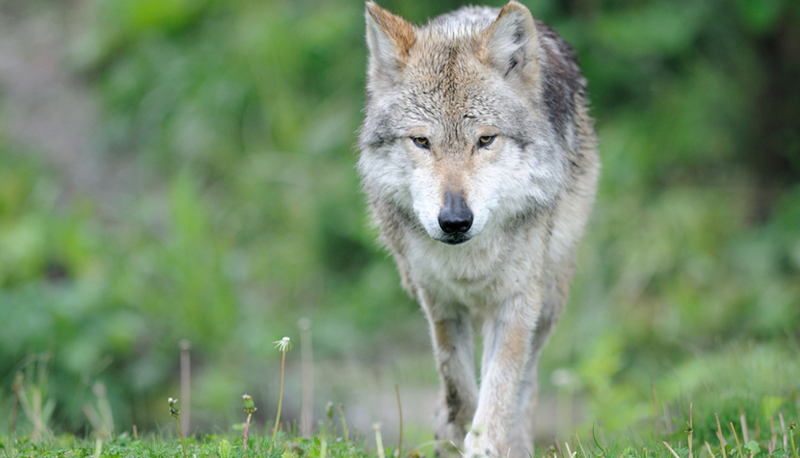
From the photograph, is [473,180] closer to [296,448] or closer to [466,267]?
[466,267]

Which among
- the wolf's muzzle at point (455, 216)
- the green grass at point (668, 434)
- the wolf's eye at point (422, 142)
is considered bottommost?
the green grass at point (668, 434)

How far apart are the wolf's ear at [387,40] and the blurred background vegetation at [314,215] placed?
275 cm

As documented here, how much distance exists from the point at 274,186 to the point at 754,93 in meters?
5.44

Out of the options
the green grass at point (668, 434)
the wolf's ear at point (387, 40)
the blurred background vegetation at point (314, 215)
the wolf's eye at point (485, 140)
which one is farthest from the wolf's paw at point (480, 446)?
the wolf's ear at point (387, 40)

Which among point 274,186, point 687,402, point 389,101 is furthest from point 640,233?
point 389,101

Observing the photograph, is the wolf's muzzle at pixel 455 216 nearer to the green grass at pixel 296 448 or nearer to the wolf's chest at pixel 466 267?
the wolf's chest at pixel 466 267

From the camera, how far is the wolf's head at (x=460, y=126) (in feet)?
11.2

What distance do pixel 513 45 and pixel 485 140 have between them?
516 millimetres

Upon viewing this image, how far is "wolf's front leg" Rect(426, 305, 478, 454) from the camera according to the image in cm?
402

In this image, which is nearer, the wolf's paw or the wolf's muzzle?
the wolf's muzzle

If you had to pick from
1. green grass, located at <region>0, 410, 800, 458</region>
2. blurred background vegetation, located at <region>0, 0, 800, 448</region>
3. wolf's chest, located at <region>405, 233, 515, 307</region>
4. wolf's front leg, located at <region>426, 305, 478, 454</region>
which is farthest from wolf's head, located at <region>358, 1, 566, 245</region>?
blurred background vegetation, located at <region>0, 0, 800, 448</region>

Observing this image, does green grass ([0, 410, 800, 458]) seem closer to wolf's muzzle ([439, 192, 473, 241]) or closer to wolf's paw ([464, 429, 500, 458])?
wolf's paw ([464, 429, 500, 458])

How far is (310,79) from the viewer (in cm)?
909

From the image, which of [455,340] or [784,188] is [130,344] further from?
[784,188]
